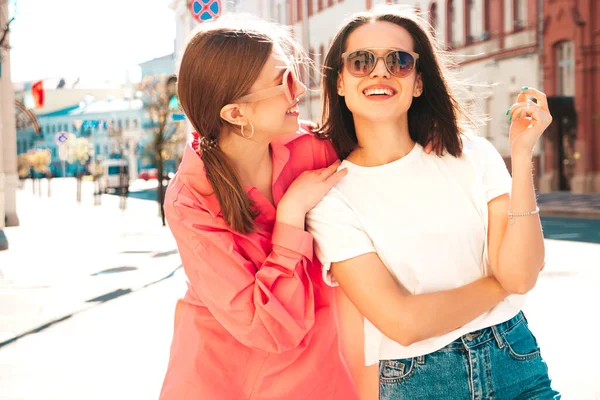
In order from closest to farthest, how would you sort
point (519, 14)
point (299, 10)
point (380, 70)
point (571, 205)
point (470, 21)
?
Result: point (380, 70)
point (571, 205)
point (519, 14)
point (470, 21)
point (299, 10)

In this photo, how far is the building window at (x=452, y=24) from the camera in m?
39.9

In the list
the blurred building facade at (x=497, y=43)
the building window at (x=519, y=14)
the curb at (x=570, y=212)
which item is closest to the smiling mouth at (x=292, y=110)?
the curb at (x=570, y=212)

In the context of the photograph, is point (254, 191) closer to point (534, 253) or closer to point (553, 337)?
point (534, 253)

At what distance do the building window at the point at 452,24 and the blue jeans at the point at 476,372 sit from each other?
126 ft

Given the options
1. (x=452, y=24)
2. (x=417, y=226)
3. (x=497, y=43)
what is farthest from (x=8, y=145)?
(x=417, y=226)

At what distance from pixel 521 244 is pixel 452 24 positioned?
127 feet

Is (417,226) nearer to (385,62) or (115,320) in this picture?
(385,62)

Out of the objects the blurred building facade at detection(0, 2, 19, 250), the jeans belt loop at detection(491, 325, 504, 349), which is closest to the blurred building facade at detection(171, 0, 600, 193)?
the blurred building facade at detection(0, 2, 19, 250)

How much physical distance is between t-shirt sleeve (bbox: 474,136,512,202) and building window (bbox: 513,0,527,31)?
3404 cm

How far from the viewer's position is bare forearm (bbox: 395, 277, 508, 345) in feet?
8.14

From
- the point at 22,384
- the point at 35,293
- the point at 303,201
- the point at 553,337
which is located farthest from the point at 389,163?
the point at 35,293

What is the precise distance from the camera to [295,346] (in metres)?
2.47

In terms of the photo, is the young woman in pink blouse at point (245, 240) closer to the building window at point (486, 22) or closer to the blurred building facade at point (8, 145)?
the blurred building facade at point (8, 145)

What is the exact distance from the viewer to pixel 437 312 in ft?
8.14
